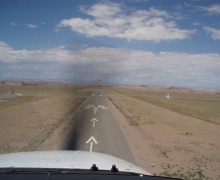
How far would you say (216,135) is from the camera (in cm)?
2305

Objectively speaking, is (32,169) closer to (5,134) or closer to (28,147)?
(28,147)

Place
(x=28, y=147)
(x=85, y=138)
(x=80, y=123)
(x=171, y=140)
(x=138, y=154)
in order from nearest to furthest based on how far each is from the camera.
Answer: (x=138, y=154), (x=28, y=147), (x=85, y=138), (x=171, y=140), (x=80, y=123)

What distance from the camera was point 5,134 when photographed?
19.6 m

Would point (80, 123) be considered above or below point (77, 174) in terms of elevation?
below

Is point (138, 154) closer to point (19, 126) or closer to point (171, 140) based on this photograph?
point (171, 140)

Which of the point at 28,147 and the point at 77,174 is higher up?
the point at 77,174

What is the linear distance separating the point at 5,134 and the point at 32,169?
1716 cm

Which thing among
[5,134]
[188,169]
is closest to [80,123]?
[5,134]

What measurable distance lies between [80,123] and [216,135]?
902 centimetres

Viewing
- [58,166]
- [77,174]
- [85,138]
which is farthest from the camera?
[85,138]

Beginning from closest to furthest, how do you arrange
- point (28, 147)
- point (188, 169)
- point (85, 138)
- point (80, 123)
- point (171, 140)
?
point (188, 169)
point (28, 147)
point (85, 138)
point (171, 140)
point (80, 123)

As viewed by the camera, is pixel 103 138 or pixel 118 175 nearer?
pixel 118 175

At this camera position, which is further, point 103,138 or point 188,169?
Result: point 103,138

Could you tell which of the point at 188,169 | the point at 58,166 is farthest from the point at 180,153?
the point at 58,166
